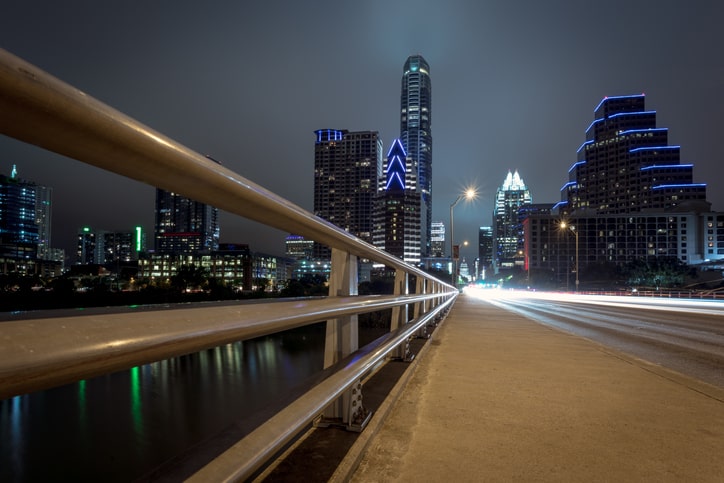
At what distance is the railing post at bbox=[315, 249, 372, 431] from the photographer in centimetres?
258

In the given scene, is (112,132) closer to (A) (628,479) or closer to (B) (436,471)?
(B) (436,471)

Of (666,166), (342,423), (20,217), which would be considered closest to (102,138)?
(342,423)

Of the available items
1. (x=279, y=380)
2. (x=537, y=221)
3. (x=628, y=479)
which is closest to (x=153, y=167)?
(x=628, y=479)

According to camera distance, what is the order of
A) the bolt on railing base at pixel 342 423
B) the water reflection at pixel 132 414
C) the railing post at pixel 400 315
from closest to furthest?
the bolt on railing base at pixel 342 423 → the railing post at pixel 400 315 → the water reflection at pixel 132 414

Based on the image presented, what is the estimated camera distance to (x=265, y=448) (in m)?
1.31

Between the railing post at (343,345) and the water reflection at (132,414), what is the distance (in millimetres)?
15158

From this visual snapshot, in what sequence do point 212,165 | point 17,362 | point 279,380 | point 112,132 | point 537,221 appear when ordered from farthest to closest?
point 537,221
point 279,380
point 212,165
point 112,132
point 17,362

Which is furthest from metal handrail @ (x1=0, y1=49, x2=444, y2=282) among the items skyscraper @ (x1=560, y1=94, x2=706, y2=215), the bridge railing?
skyscraper @ (x1=560, y1=94, x2=706, y2=215)

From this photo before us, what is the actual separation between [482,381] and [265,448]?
3.41m

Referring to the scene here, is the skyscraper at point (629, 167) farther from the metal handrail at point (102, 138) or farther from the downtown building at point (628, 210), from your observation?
the metal handrail at point (102, 138)

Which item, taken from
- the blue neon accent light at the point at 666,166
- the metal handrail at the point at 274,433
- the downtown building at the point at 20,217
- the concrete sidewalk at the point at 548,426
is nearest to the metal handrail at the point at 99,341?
the metal handrail at the point at 274,433

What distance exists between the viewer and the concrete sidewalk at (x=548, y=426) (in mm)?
2314

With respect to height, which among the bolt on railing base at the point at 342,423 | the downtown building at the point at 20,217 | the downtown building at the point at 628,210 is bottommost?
the bolt on railing base at the point at 342,423

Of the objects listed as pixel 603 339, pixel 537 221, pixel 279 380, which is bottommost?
pixel 279 380
